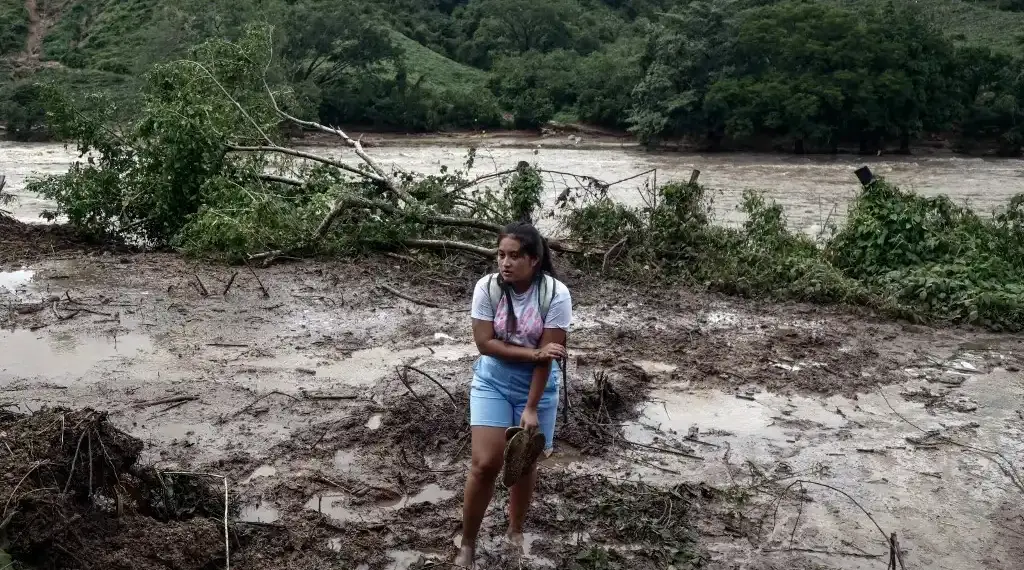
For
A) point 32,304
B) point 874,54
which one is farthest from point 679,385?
point 874,54

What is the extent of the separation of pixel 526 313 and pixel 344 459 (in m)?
2.05

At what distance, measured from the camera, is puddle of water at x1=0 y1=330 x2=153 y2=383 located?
6978 millimetres

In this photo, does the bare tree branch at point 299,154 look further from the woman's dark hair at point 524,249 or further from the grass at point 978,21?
the grass at point 978,21

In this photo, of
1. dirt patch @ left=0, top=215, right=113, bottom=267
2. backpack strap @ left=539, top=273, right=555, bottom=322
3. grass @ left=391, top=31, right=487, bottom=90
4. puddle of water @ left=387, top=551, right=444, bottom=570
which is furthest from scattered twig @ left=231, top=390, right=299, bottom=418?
grass @ left=391, top=31, right=487, bottom=90

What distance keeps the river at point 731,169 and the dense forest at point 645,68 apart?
1.33 m

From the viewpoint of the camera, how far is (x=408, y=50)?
164 ft

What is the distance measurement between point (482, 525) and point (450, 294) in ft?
15.6

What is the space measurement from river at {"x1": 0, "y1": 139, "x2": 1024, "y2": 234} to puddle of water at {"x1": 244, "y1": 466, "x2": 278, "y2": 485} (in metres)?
14.1

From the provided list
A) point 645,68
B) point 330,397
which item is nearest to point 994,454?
point 330,397

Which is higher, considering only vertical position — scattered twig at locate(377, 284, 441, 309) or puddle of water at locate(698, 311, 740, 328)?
scattered twig at locate(377, 284, 441, 309)

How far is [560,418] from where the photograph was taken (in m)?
6.30

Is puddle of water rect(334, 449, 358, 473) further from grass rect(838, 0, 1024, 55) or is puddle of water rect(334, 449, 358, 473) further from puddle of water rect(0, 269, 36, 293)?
grass rect(838, 0, 1024, 55)

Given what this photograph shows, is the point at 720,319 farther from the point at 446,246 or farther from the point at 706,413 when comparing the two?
the point at 446,246

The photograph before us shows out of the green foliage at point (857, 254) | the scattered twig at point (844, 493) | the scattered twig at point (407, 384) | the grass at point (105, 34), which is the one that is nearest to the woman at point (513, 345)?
the scattered twig at point (844, 493)
